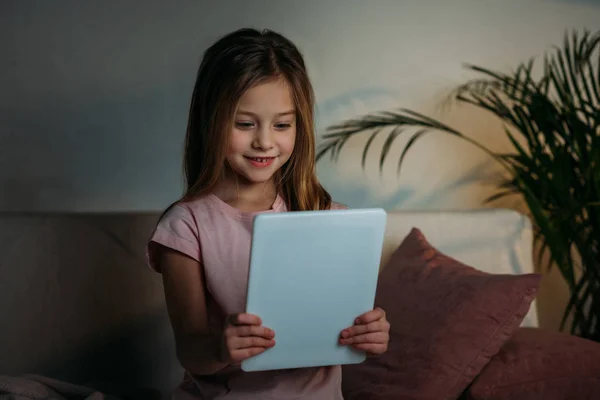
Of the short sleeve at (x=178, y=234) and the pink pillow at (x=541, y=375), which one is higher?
the short sleeve at (x=178, y=234)

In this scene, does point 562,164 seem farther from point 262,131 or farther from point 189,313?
point 189,313

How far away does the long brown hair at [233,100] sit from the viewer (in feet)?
4.33

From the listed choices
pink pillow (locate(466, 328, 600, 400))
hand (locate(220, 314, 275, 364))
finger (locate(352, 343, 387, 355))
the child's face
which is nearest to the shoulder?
the child's face

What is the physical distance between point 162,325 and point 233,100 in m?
0.78

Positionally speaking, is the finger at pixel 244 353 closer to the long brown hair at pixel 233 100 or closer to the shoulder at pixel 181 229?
the shoulder at pixel 181 229

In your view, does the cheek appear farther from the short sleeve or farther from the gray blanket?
the gray blanket

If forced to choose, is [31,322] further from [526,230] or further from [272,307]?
[526,230]

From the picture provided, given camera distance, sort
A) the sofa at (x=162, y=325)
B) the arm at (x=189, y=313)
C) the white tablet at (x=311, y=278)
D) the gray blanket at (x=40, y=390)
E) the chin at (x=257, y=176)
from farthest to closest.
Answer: the sofa at (x=162, y=325) < the gray blanket at (x=40, y=390) < the chin at (x=257, y=176) < the arm at (x=189, y=313) < the white tablet at (x=311, y=278)

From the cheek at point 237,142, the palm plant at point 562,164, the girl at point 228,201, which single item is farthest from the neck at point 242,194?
the palm plant at point 562,164

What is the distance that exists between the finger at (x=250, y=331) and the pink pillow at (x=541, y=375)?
658 mm

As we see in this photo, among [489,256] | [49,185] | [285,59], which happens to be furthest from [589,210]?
[49,185]

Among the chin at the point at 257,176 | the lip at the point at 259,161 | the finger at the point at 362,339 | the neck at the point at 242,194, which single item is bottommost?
the finger at the point at 362,339

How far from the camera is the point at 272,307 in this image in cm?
116

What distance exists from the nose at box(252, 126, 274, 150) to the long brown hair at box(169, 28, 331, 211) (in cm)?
5
